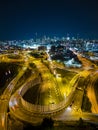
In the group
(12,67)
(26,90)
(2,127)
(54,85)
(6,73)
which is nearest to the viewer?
(2,127)

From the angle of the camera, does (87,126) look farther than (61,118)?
No

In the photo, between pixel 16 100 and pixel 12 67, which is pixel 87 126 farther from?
pixel 12 67

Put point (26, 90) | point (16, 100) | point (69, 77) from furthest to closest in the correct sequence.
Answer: point (69, 77) → point (26, 90) → point (16, 100)

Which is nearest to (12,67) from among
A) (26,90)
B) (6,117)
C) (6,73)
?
(6,73)

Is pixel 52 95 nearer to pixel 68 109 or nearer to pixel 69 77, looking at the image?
pixel 68 109

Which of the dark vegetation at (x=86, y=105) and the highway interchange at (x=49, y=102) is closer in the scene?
the highway interchange at (x=49, y=102)

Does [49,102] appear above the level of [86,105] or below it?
above

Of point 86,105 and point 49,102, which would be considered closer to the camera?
point 86,105

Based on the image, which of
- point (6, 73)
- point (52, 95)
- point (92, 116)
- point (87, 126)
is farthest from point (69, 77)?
point (87, 126)

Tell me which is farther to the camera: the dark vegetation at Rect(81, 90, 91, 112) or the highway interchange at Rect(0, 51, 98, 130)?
the dark vegetation at Rect(81, 90, 91, 112)
